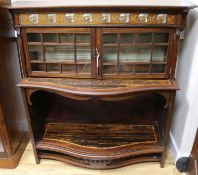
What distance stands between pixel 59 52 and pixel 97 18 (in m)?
0.30

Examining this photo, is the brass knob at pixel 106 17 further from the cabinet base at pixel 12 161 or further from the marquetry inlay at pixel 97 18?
the cabinet base at pixel 12 161

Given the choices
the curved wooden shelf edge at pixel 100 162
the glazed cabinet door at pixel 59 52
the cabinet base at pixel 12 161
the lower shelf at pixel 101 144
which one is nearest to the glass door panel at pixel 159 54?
the glazed cabinet door at pixel 59 52

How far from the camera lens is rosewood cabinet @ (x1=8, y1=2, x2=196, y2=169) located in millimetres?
1159

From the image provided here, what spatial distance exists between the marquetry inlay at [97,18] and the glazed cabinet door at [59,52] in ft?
0.14

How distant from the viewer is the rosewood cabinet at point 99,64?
1159mm

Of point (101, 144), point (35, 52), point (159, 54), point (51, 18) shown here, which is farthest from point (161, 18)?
point (101, 144)

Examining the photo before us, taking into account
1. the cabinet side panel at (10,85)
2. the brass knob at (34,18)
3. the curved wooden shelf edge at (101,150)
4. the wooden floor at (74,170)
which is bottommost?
the wooden floor at (74,170)

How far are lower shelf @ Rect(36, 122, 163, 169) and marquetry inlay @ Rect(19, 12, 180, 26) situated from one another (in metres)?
0.81

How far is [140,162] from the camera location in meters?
1.62

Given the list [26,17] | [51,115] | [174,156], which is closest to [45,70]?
[26,17]

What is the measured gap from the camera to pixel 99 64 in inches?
49.6

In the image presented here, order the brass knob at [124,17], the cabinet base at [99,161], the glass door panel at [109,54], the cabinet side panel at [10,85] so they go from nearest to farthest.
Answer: the brass knob at [124,17] → the glass door panel at [109,54] → the cabinet side panel at [10,85] → the cabinet base at [99,161]

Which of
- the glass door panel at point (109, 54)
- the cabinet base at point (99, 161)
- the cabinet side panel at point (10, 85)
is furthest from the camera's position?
the cabinet base at point (99, 161)

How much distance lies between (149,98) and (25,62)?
0.88 m
